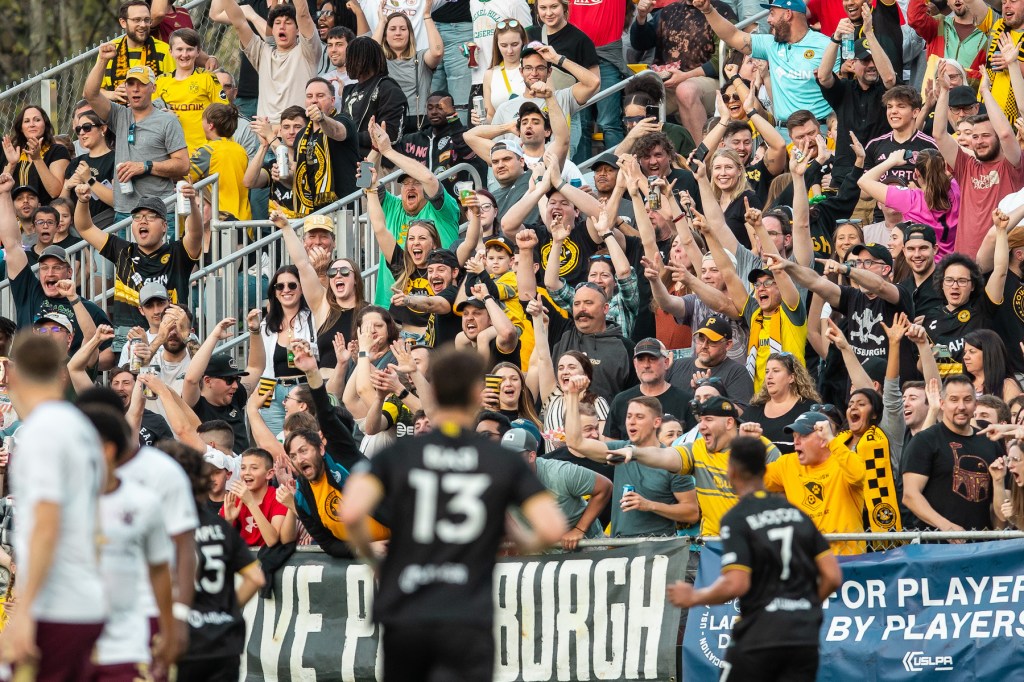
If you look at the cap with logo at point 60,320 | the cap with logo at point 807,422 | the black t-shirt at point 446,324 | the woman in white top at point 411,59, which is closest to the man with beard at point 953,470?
the cap with logo at point 807,422

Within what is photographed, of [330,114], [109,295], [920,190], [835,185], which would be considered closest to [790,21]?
[835,185]

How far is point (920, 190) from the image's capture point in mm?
14930

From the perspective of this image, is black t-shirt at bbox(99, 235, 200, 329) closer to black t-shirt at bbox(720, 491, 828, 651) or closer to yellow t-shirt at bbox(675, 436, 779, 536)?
yellow t-shirt at bbox(675, 436, 779, 536)

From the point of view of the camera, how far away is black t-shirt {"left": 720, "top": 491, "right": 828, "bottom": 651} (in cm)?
905

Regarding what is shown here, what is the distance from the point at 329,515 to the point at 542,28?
764 centimetres

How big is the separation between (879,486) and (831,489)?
36cm

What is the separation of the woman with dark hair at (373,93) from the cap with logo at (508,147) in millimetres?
1552

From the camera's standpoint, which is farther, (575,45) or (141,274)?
(575,45)

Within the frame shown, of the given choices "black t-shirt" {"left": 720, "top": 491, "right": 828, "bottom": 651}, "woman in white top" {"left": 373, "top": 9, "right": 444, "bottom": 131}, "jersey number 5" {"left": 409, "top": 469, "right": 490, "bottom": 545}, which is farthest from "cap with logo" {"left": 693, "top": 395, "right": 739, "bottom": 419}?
"woman in white top" {"left": 373, "top": 9, "right": 444, "bottom": 131}

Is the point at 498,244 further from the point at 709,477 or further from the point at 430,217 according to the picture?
the point at 709,477

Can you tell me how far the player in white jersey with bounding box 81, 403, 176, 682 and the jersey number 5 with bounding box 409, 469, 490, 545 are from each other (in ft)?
4.27

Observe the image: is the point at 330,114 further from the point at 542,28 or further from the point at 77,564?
the point at 77,564

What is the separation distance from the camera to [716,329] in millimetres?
13477

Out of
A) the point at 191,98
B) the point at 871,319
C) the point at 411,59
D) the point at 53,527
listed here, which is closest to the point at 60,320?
the point at 191,98
